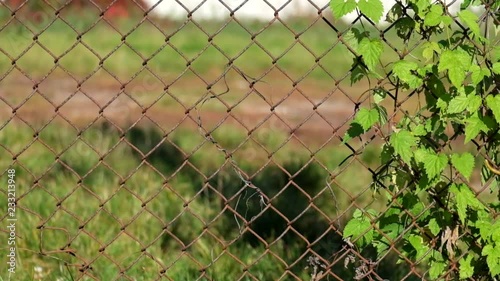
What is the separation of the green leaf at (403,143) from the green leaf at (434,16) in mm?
348

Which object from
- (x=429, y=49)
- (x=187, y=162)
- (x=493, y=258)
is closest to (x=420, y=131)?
(x=429, y=49)

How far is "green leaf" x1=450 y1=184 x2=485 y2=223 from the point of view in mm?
2986

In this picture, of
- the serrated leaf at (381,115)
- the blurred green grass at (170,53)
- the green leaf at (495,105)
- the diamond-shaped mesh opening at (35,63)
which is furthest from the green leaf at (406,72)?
the diamond-shaped mesh opening at (35,63)

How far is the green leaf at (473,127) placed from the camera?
292 centimetres

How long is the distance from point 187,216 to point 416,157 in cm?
159

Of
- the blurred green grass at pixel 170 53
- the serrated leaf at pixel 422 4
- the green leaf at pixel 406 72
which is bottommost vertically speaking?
the green leaf at pixel 406 72

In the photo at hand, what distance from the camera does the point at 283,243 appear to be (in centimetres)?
396

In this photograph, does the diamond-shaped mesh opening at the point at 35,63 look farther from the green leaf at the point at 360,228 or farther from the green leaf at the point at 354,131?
the green leaf at the point at 354,131

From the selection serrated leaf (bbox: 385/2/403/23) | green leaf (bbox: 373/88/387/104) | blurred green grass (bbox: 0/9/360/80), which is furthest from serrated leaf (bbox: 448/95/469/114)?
blurred green grass (bbox: 0/9/360/80)

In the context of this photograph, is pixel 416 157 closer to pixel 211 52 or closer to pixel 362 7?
pixel 362 7

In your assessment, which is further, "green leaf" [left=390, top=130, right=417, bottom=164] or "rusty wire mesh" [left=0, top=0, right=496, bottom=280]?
"rusty wire mesh" [left=0, top=0, right=496, bottom=280]

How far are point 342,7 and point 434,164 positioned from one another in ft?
1.87

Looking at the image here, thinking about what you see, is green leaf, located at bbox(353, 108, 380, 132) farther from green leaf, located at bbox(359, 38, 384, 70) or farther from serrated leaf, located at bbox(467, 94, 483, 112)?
serrated leaf, located at bbox(467, 94, 483, 112)

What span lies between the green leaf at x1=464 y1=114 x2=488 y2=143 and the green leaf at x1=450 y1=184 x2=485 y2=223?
0.18 meters
